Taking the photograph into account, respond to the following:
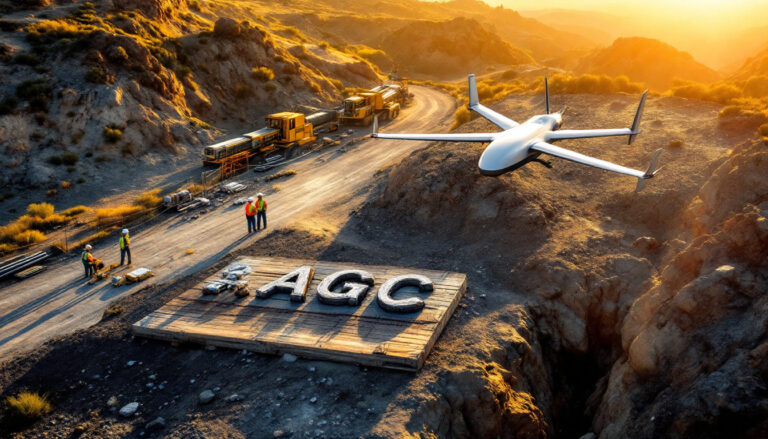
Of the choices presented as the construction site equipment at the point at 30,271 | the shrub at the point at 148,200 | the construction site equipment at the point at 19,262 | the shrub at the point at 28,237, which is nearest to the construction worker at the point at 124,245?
the construction site equipment at the point at 30,271

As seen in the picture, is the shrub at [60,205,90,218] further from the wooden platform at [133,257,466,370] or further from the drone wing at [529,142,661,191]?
the drone wing at [529,142,661,191]

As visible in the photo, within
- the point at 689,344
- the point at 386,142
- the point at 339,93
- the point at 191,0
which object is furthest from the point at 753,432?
the point at 191,0

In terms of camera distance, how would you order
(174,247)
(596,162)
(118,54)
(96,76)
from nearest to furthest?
1. (596,162)
2. (174,247)
3. (96,76)
4. (118,54)

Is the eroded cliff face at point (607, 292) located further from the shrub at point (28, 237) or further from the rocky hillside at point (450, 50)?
the rocky hillside at point (450, 50)

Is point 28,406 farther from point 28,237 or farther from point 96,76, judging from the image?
point 96,76

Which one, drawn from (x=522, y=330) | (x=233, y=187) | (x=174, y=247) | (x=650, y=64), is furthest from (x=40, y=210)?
(x=650, y=64)

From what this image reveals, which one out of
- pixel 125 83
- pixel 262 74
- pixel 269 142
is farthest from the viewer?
pixel 262 74
